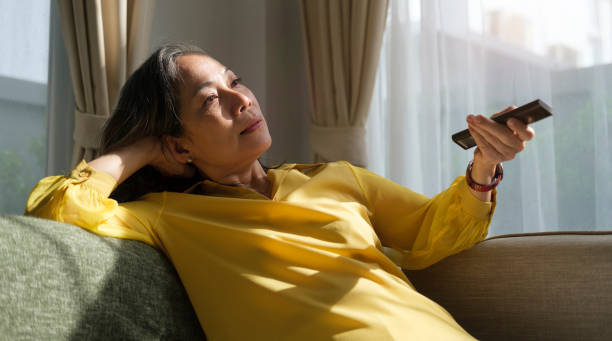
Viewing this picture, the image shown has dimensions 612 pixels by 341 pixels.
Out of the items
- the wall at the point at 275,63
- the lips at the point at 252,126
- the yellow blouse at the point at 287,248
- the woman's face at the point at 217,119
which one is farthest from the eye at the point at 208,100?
the wall at the point at 275,63

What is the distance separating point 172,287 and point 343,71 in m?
1.42

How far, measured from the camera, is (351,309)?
1087 millimetres

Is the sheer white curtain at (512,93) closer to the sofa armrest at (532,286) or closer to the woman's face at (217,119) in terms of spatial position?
the sofa armrest at (532,286)

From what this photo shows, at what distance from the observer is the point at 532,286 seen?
125 cm

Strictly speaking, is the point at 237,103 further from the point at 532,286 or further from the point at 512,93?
the point at 512,93

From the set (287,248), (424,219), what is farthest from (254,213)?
(424,219)

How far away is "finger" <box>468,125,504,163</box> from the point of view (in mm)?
1120

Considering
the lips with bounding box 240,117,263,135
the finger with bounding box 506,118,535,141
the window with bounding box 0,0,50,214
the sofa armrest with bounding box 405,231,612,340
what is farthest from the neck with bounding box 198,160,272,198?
the window with bounding box 0,0,50,214

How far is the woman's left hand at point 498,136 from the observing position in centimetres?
103

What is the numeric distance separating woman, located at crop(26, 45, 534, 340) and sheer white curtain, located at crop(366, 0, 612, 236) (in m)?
0.74

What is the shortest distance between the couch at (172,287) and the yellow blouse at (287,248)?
59 millimetres

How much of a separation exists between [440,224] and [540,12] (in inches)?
40.4

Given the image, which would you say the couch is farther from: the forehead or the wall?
the wall

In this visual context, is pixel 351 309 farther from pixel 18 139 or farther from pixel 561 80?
pixel 18 139
